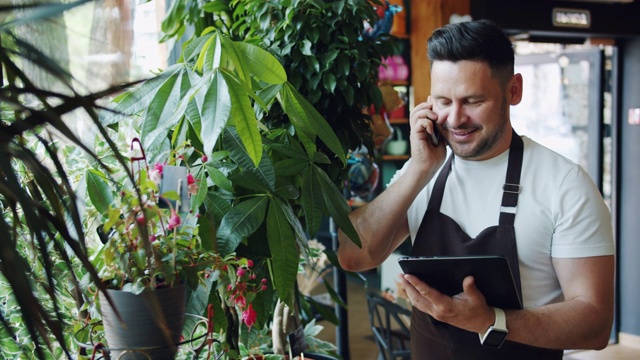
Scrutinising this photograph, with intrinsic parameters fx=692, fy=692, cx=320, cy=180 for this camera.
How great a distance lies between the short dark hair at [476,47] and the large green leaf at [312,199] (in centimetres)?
50

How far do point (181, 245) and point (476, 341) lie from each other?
85cm

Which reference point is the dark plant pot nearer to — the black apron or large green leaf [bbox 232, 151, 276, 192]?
large green leaf [bbox 232, 151, 276, 192]

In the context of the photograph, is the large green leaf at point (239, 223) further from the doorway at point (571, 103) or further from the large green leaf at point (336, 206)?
the doorway at point (571, 103)

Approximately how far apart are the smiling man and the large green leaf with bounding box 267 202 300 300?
314mm

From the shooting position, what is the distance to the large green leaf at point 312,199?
155cm

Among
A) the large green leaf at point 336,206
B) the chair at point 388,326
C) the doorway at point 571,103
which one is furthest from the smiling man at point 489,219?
the doorway at point 571,103

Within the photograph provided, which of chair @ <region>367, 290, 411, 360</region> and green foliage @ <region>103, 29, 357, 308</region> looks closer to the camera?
green foliage @ <region>103, 29, 357, 308</region>

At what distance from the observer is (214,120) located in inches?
49.0

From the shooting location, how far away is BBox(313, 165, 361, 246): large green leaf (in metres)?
1.58

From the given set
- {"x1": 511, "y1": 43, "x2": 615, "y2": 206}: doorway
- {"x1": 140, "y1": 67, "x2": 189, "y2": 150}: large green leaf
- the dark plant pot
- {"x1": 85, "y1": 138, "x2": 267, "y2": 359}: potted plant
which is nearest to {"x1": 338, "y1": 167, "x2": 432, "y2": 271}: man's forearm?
{"x1": 85, "y1": 138, "x2": 267, "y2": 359}: potted plant

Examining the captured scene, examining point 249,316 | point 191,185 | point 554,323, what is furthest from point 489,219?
point 191,185

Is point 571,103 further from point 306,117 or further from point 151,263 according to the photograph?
point 151,263

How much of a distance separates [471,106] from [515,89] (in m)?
A: 0.18

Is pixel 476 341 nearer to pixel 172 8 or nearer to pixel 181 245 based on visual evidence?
pixel 181 245
